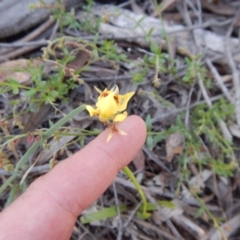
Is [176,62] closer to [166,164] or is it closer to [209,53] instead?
[209,53]

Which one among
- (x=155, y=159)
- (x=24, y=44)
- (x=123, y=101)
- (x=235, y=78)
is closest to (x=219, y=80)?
(x=235, y=78)

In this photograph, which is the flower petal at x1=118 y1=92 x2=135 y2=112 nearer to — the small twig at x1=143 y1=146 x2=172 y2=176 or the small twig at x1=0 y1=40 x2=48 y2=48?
the small twig at x1=143 y1=146 x2=172 y2=176

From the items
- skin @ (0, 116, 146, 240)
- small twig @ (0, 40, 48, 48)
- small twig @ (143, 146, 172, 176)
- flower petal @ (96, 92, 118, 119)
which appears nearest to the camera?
flower petal @ (96, 92, 118, 119)

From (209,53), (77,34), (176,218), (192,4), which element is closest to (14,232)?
(176,218)

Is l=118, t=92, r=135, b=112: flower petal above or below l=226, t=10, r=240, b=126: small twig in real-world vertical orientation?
above

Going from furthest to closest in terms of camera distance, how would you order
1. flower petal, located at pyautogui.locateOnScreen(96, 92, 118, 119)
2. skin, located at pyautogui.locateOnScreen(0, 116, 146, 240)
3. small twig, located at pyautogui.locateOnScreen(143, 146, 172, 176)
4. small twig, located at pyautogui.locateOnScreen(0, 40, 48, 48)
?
small twig, located at pyautogui.locateOnScreen(0, 40, 48, 48) → small twig, located at pyautogui.locateOnScreen(143, 146, 172, 176) → skin, located at pyautogui.locateOnScreen(0, 116, 146, 240) → flower petal, located at pyautogui.locateOnScreen(96, 92, 118, 119)

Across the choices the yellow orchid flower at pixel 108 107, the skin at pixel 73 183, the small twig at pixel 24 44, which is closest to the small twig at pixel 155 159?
the skin at pixel 73 183

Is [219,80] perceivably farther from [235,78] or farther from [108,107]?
→ [108,107]

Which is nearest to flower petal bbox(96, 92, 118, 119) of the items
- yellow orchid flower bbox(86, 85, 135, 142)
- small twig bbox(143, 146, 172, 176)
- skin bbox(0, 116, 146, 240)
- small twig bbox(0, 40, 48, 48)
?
yellow orchid flower bbox(86, 85, 135, 142)

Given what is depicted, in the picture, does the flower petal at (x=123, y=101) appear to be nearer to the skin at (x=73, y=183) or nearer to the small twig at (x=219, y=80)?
the skin at (x=73, y=183)
